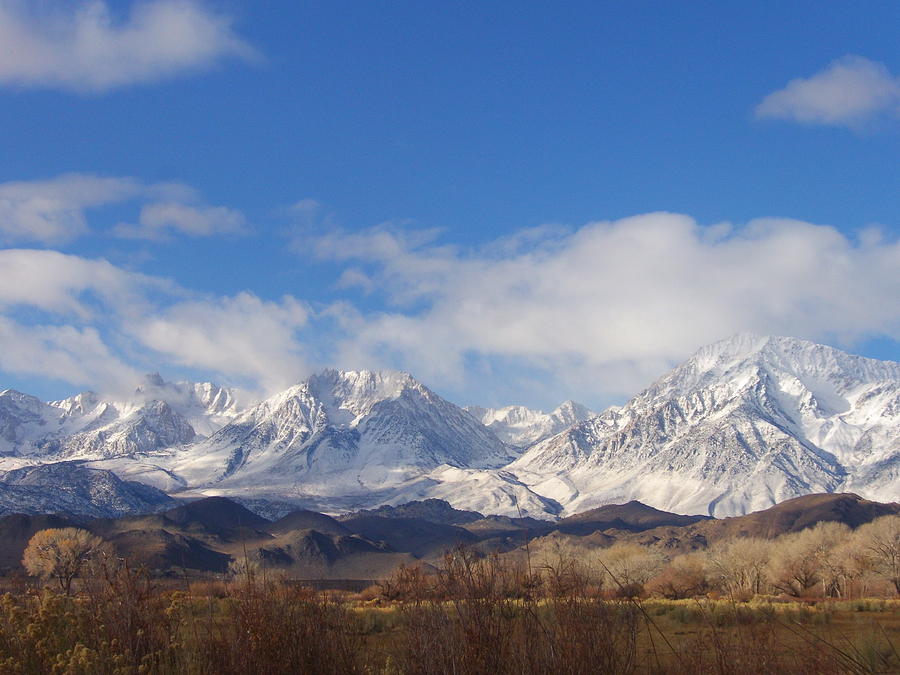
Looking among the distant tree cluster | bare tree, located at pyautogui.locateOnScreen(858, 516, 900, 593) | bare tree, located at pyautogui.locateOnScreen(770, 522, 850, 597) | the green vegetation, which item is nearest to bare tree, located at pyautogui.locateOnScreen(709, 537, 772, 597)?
the distant tree cluster

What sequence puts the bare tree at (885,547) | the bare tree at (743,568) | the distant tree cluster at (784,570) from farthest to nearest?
the bare tree at (743,568)
the bare tree at (885,547)
the distant tree cluster at (784,570)

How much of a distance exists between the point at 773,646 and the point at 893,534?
9465 cm

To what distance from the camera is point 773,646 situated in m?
11.3

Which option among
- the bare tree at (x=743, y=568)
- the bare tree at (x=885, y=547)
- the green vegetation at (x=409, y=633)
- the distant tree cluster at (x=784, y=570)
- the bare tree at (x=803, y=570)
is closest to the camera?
the green vegetation at (x=409, y=633)

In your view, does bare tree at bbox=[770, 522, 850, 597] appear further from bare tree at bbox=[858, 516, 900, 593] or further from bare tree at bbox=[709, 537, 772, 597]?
bare tree at bbox=[858, 516, 900, 593]

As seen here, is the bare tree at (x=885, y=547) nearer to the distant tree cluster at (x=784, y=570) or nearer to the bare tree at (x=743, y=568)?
the distant tree cluster at (x=784, y=570)

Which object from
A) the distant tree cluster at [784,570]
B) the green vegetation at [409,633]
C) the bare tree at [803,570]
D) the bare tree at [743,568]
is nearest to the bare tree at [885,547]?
the distant tree cluster at [784,570]

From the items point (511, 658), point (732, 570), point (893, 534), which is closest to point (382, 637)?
point (511, 658)

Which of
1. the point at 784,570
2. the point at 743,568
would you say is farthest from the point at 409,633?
the point at 743,568

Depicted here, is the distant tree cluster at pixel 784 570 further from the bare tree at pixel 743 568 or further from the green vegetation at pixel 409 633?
the green vegetation at pixel 409 633

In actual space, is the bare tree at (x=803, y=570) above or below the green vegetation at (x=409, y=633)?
below

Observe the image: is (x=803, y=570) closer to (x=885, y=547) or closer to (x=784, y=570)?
(x=784, y=570)

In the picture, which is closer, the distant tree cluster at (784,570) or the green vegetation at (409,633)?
the green vegetation at (409,633)

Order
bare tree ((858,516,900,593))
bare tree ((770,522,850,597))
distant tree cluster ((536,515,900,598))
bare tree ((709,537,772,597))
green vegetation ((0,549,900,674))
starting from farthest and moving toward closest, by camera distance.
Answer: bare tree ((709,537,772,597)) → bare tree ((770,522,850,597)) → bare tree ((858,516,900,593)) → distant tree cluster ((536,515,900,598)) → green vegetation ((0,549,900,674))
